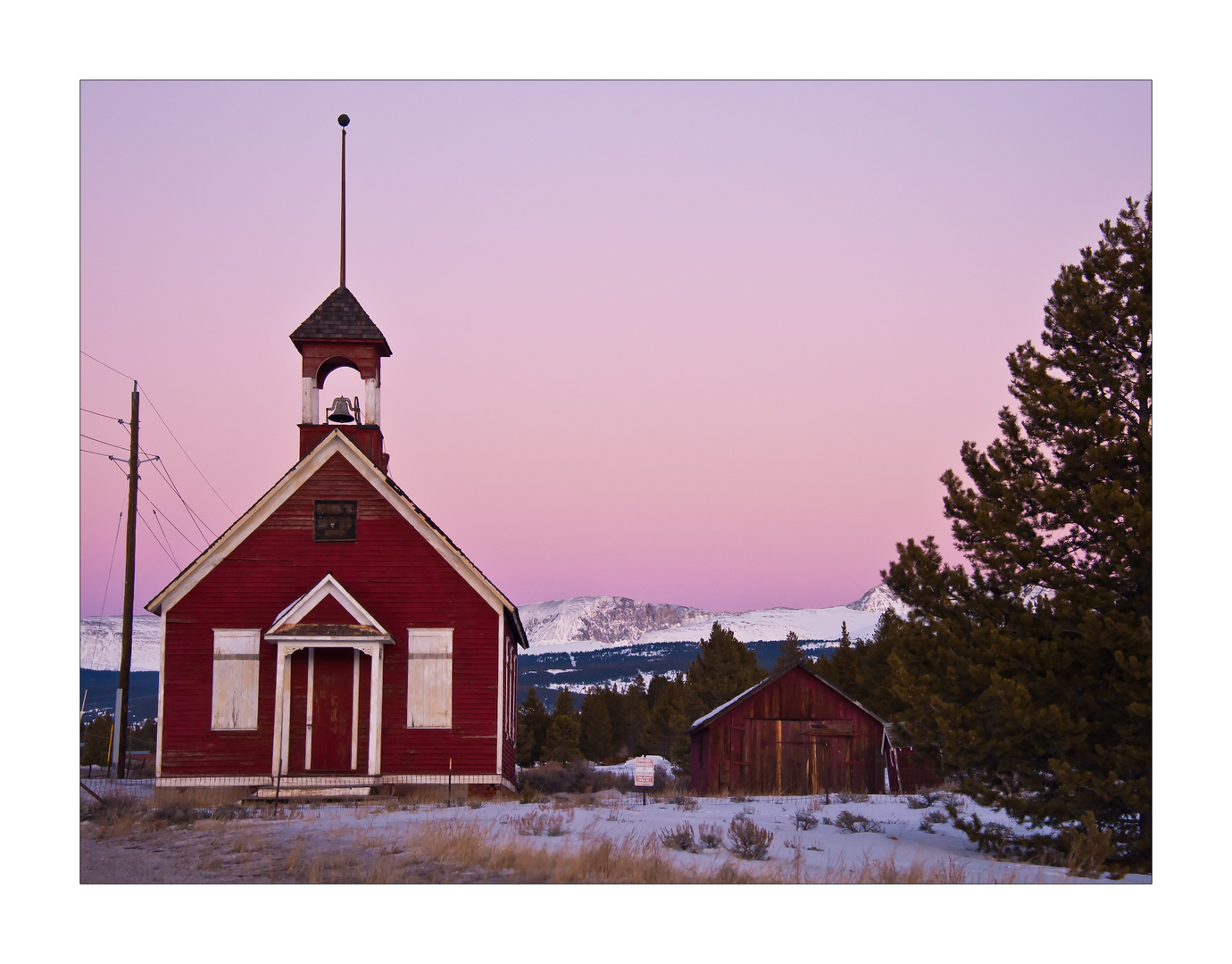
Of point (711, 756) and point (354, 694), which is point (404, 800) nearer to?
point (354, 694)

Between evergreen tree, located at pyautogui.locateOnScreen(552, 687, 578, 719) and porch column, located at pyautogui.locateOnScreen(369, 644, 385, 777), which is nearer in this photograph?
porch column, located at pyautogui.locateOnScreen(369, 644, 385, 777)

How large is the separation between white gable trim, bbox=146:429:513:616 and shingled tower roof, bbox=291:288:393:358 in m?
2.45

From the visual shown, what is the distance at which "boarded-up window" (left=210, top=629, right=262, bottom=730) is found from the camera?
2412cm

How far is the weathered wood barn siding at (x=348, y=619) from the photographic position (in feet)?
79.1

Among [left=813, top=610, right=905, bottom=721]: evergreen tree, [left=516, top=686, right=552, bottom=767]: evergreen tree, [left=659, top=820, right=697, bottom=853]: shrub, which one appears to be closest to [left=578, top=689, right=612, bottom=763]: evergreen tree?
[left=516, top=686, right=552, bottom=767]: evergreen tree

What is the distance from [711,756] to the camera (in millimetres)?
40281

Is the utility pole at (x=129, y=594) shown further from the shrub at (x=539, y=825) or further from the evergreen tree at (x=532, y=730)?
the evergreen tree at (x=532, y=730)

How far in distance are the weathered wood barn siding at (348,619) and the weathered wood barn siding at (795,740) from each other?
1662 centimetres

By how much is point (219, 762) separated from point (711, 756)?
1993 centimetres

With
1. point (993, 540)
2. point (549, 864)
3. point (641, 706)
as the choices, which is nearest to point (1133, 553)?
point (993, 540)

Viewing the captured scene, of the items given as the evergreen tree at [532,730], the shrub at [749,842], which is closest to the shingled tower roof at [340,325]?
the shrub at [749,842]

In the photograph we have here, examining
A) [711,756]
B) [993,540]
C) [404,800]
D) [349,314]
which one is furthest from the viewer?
[711,756]

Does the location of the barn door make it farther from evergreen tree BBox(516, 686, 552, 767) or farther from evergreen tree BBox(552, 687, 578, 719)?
evergreen tree BBox(552, 687, 578, 719)

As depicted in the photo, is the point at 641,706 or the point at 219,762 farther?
the point at 641,706
